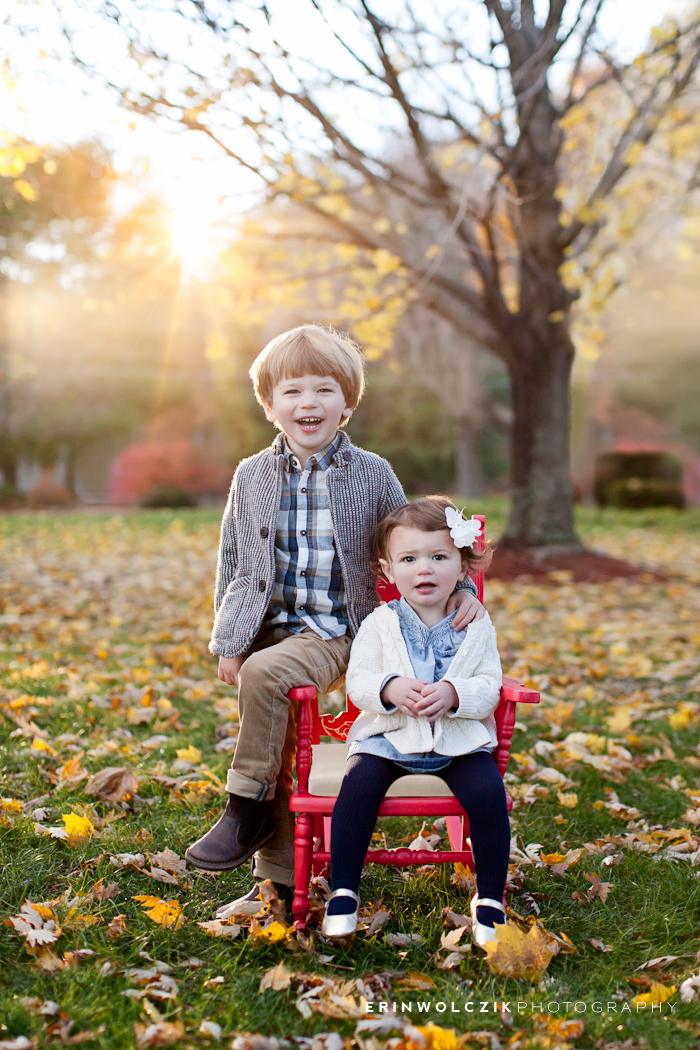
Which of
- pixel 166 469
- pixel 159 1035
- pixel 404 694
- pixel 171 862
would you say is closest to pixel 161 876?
pixel 171 862

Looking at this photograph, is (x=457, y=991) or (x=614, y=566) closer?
(x=457, y=991)

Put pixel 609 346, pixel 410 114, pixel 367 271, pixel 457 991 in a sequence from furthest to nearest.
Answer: pixel 609 346 < pixel 367 271 < pixel 410 114 < pixel 457 991

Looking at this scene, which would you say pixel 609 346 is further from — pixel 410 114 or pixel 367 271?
pixel 410 114

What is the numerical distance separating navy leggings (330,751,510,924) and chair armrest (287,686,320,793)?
0.46 feet

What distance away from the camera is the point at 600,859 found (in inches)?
110

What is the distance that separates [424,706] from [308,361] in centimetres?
112

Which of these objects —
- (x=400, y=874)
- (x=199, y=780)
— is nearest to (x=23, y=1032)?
(x=400, y=874)

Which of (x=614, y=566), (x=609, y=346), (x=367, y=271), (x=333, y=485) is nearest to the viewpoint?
(x=333, y=485)

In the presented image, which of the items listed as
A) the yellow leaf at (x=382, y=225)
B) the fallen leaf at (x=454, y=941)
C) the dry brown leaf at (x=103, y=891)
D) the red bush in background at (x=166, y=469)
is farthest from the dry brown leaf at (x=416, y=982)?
the red bush in background at (x=166, y=469)

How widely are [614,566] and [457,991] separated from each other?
→ 7108 millimetres

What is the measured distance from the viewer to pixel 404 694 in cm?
232

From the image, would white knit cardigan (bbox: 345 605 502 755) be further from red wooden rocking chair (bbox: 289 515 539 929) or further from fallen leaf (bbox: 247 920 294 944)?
fallen leaf (bbox: 247 920 294 944)

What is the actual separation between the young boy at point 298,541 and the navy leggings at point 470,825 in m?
0.30

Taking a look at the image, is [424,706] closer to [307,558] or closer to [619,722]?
[307,558]
